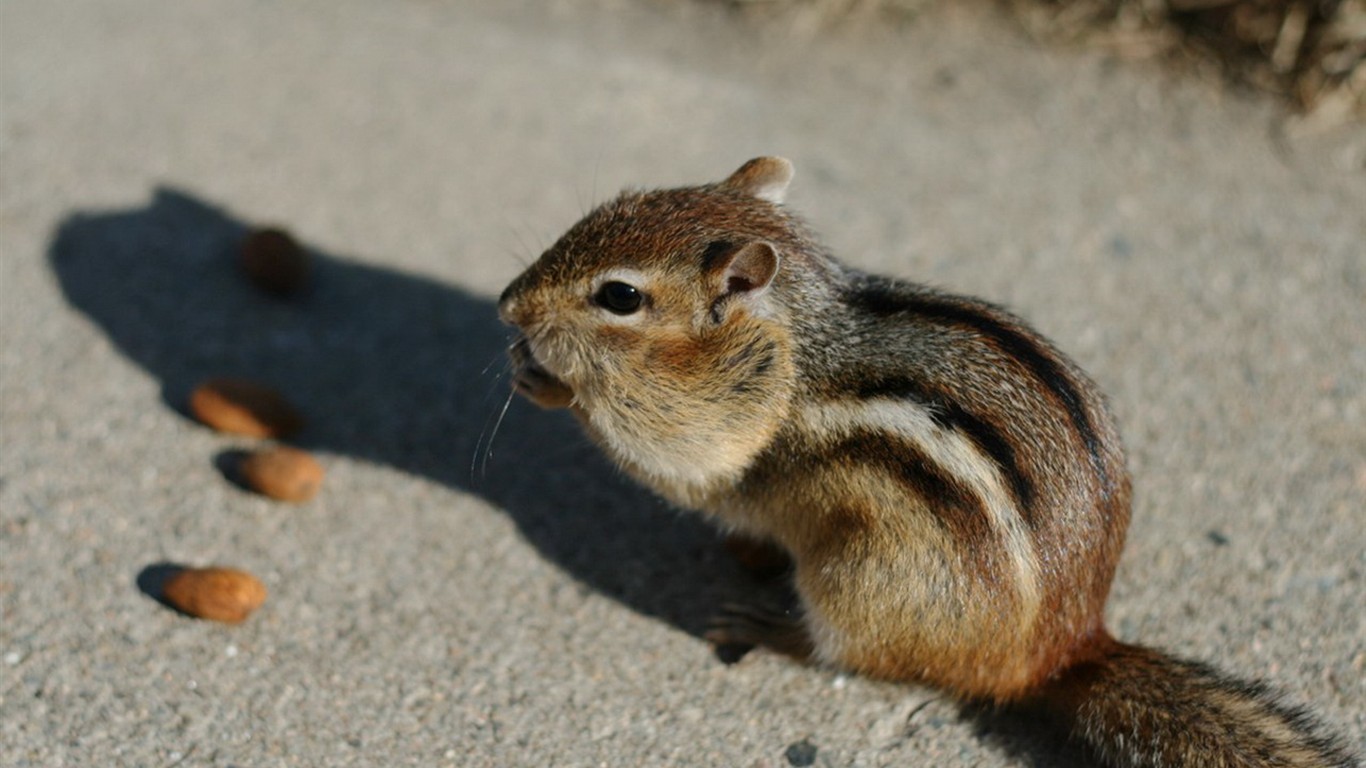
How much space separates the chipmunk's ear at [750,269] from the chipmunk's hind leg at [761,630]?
26.7 inches

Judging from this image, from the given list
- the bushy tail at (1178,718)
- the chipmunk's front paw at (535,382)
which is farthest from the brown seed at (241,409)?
the bushy tail at (1178,718)

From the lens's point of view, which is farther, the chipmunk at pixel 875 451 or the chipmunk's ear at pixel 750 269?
the chipmunk's ear at pixel 750 269

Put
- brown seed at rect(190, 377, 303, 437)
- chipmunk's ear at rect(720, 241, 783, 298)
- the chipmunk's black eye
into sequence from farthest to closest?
brown seed at rect(190, 377, 303, 437) < the chipmunk's black eye < chipmunk's ear at rect(720, 241, 783, 298)

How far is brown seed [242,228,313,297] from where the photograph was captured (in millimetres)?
3348

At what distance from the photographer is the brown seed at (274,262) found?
3.35m

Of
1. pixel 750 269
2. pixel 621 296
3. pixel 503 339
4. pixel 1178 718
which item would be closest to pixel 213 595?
pixel 621 296

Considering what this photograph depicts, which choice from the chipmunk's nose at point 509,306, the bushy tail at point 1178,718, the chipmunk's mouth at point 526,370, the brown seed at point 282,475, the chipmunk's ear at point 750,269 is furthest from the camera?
the brown seed at point 282,475

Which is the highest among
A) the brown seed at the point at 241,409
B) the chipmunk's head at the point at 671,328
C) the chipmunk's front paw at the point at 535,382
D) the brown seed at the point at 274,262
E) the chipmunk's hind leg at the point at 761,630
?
the chipmunk's head at the point at 671,328

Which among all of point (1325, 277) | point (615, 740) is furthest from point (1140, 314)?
point (615, 740)

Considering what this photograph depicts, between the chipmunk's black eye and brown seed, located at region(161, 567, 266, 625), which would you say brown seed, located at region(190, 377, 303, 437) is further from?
the chipmunk's black eye

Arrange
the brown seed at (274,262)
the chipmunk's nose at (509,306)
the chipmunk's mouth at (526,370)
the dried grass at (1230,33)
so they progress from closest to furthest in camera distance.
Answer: the chipmunk's nose at (509,306) < the chipmunk's mouth at (526,370) < the brown seed at (274,262) < the dried grass at (1230,33)

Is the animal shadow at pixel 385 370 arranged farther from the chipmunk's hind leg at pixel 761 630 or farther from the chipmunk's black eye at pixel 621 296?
the chipmunk's black eye at pixel 621 296

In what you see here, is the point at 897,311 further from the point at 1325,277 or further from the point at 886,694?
the point at 1325,277

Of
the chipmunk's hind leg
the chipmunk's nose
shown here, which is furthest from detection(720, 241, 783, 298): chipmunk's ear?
the chipmunk's hind leg
